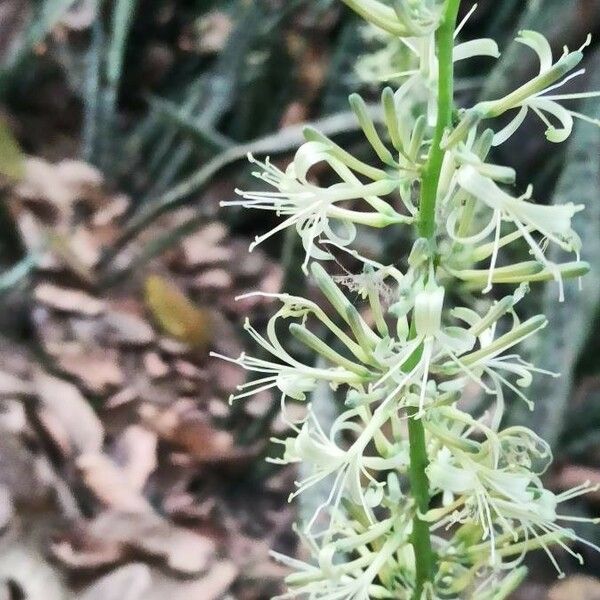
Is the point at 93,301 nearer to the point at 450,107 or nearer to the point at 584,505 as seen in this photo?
the point at 584,505

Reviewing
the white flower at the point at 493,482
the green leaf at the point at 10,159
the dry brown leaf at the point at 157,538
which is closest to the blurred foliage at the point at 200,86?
the green leaf at the point at 10,159

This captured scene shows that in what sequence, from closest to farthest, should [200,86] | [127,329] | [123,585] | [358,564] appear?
[358,564], [123,585], [127,329], [200,86]

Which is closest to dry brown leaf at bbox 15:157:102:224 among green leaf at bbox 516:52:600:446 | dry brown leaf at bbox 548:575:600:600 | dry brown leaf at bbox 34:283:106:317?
dry brown leaf at bbox 34:283:106:317

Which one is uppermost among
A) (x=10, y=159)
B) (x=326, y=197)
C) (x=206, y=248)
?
(x=326, y=197)

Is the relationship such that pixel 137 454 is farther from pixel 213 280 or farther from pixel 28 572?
pixel 213 280

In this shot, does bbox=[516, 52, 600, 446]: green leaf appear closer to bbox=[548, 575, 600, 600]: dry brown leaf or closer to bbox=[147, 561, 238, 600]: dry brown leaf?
bbox=[548, 575, 600, 600]: dry brown leaf

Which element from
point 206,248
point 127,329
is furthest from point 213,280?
point 127,329

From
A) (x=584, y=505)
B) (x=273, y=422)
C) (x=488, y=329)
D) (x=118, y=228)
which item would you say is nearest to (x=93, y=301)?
(x=118, y=228)
